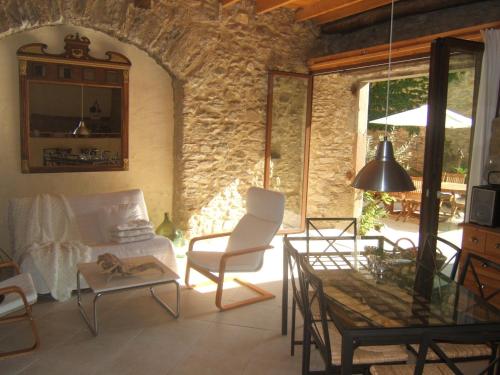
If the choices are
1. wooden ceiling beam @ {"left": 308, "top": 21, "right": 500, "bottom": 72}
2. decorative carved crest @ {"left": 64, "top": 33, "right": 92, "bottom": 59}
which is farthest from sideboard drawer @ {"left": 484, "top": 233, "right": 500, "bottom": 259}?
decorative carved crest @ {"left": 64, "top": 33, "right": 92, "bottom": 59}

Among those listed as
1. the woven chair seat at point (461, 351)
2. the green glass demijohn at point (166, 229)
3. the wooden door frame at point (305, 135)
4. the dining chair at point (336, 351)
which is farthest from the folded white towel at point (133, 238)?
the woven chair seat at point (461, 351)

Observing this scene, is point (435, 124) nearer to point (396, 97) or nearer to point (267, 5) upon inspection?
point (267, 5)

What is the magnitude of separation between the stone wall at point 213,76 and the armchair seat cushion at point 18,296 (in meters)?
2.43

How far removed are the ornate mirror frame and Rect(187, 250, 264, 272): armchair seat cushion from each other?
1734mm

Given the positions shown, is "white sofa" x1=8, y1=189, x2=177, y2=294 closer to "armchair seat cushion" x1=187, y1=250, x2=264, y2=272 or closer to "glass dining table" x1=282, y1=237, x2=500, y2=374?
"armchair seat cushion" x1=187, y1=250, x2=264, y2=272

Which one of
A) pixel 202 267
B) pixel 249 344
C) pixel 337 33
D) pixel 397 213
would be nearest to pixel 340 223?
pixel 397 213

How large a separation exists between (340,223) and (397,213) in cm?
214

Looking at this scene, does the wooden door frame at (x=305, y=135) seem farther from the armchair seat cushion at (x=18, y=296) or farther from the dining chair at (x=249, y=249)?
the armchair seat cushion at (x=18, y=296)

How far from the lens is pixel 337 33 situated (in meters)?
6.29

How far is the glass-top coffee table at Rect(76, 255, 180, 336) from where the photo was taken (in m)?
3.23

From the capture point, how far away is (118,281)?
3334mm

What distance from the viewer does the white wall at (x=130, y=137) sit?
177 inches

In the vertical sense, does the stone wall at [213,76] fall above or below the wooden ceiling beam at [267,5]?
below

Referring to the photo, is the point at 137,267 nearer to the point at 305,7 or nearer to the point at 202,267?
the point at 202,267
